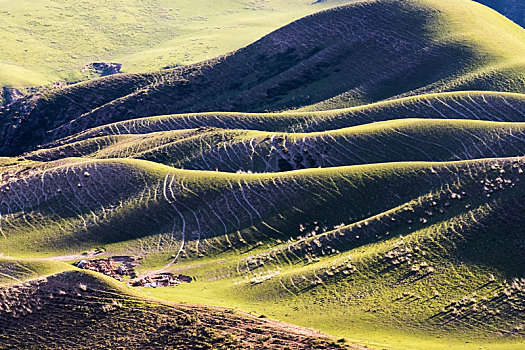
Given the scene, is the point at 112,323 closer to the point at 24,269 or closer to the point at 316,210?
the point at 24,269

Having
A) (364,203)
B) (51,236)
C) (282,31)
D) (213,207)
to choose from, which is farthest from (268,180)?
(282,31)

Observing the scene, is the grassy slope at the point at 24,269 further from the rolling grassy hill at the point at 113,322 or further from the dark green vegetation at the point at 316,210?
the rolling grassy hill at the point at 113,322

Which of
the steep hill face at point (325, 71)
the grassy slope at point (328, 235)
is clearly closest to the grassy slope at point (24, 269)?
the grassy slope at point (328, 235)

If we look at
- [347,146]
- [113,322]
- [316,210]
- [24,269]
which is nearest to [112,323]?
[113,322]

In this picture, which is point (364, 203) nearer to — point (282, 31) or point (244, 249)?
point (244, 249)

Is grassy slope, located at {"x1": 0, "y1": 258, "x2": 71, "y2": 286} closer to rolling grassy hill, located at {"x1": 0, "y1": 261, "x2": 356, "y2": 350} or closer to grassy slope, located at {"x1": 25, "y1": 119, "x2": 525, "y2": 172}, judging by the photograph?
rolling grassy hill, located at {"x1": 0, "y1": 261, "x2": 356, "y2": 350}
